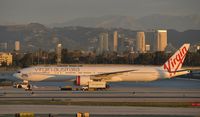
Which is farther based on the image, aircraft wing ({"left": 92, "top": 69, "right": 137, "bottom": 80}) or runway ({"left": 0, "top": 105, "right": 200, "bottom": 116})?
aircraft wing ({"left": 92, "top": 69, "right": 137, "bottom": 80})

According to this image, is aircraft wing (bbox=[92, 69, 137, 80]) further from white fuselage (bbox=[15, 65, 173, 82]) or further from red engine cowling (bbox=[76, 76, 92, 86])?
red engine cowling (bbox=[76, 76, 92, 86])

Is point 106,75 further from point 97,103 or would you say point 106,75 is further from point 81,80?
point 97,103

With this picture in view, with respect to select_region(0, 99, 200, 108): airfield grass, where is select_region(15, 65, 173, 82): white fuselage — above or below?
above

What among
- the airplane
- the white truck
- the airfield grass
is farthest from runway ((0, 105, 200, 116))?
the airplane

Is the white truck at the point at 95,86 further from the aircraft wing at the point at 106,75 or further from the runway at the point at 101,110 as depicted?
the runway at the point at 101,110

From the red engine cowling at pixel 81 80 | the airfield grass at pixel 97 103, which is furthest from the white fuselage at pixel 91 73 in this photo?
the airfield grass at pixel 97 103

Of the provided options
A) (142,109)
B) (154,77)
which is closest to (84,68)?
(154,77)

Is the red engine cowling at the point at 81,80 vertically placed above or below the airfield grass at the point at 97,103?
above

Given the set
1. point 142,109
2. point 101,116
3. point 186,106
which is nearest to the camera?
point 101,116

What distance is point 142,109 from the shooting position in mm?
39188

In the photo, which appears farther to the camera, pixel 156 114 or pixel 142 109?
pixel 142 109

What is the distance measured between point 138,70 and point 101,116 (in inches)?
1920

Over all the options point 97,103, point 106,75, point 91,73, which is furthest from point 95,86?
point 97,103

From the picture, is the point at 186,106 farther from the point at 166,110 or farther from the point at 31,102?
the point at 31,102
